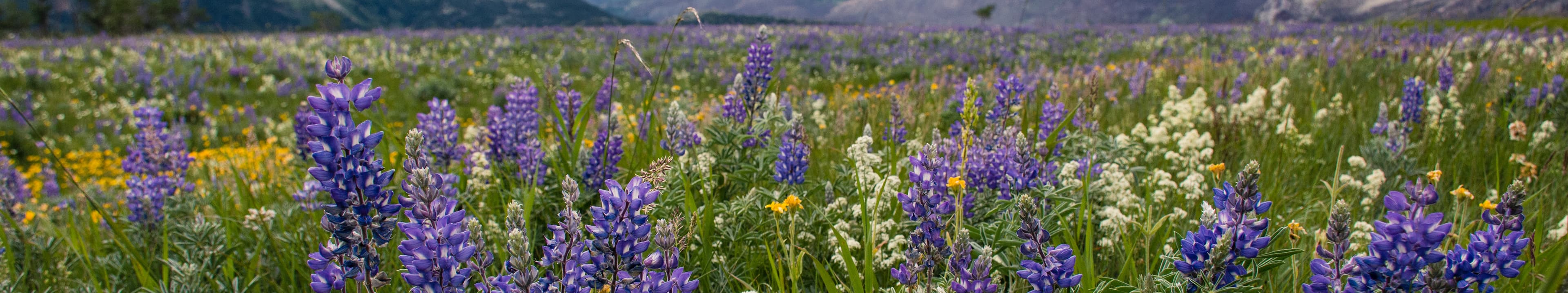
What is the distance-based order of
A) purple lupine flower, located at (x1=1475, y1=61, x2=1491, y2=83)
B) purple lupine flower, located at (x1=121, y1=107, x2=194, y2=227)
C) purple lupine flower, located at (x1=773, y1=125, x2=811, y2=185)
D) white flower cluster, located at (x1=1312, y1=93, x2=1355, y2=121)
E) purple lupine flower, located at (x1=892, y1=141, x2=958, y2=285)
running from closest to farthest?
purple lupine flower, located at (x1=892, y1=141, x2=958, y2=285) < purple lupine flower, located at (x1=773, y1=125, x2=811, y2=185) < purple lupine flower, located at (x1=121, y1=107, x2=194, y2=227) < white flower cluster, located at (x1=1312, y1=93, x2=1355, y2=121) < purple lupine flower, located at (x1=1475, y1=61, x2=1491, y2=83)

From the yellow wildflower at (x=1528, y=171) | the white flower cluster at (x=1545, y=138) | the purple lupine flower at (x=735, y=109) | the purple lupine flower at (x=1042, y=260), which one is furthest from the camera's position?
the white flower cluster at (x=1545, y=138)

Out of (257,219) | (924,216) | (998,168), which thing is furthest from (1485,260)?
(257,219)

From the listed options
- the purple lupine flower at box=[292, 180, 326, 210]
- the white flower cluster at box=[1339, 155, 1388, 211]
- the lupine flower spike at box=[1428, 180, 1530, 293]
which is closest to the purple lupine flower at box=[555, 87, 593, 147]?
the purple lupine flower at box=[292, 180, 326, 210]

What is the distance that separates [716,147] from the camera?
131 inches

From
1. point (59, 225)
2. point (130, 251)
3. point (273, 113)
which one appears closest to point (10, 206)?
point (59, 225)

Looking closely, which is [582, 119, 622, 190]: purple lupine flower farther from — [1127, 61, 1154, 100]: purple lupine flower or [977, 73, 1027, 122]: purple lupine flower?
[1127, 61, 1154, 100]: purple lupine flower

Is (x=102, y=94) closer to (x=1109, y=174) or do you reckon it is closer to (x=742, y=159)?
(x=742, y=159)

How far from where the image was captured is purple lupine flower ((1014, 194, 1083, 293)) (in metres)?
1.25

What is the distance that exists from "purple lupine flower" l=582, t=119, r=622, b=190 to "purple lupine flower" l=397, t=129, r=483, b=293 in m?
1.22

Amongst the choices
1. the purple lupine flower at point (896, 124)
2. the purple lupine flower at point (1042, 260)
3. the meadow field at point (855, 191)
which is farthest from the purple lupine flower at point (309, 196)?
the purple lupine flower at point (1042, 260)

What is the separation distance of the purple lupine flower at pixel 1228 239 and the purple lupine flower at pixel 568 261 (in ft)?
3.36

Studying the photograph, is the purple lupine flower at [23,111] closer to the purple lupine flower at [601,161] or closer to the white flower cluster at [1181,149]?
the purple lupine flower at [601,161]

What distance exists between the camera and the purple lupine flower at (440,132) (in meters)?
2.93

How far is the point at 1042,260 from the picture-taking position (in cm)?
133
